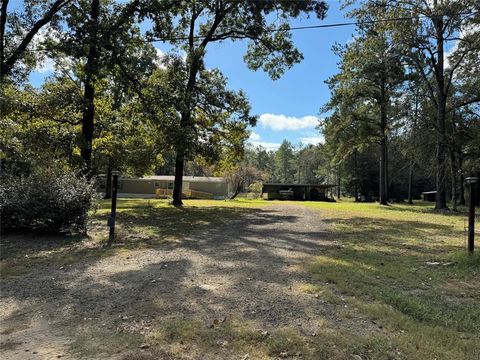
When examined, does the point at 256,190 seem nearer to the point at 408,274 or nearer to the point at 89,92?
the point at 89,92

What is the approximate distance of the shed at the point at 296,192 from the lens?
47312 mm

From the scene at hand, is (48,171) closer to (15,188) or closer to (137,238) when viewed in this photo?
(15,188)

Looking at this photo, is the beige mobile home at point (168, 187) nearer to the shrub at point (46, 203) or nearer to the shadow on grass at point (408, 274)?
the shrub at point (46, 203)

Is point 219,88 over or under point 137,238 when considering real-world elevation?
over

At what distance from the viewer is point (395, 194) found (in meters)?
54.1

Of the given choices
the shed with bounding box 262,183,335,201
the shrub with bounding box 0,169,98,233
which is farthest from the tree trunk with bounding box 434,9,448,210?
the shed with bounding box 262,183,335,201

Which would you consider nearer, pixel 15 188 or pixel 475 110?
pixel 15 188

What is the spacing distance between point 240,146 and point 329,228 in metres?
11.4

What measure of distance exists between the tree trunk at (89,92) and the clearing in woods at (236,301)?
5773 millimetres

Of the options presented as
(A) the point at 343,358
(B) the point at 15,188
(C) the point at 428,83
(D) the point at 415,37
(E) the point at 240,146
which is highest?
(D) the point at 415,37

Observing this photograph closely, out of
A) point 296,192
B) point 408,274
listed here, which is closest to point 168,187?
→ point 296,192

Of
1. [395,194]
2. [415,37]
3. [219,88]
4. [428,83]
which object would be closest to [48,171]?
→ [219,88]

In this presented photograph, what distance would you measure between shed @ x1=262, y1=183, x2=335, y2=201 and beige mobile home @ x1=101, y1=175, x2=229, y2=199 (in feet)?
18.0

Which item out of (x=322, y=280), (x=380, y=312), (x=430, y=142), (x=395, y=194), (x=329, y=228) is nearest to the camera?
(x=380, y=312)
